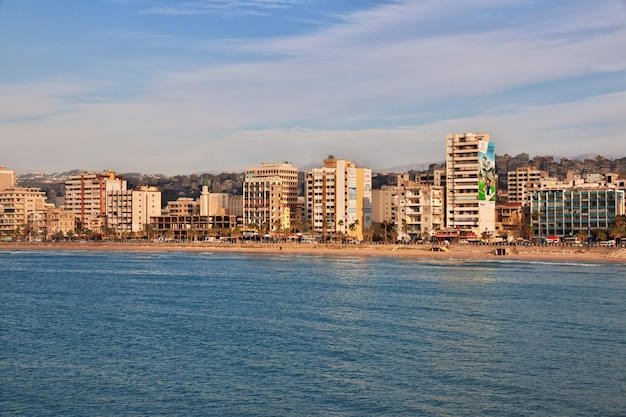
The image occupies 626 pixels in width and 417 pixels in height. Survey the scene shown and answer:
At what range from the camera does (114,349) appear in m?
36.7

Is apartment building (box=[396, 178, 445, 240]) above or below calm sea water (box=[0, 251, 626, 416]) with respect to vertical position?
above

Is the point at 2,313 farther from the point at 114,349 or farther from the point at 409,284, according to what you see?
the point at 409,284

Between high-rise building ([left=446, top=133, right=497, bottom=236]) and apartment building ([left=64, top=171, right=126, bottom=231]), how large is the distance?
90.5 metres

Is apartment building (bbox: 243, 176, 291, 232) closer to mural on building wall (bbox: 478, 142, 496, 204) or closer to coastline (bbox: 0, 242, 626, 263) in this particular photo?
coastline (bbox: 0, 242, 626, 263)

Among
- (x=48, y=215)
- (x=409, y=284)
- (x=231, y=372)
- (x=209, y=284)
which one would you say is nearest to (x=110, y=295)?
(x=209, y=284)

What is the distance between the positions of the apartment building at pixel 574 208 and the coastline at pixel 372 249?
20.1 m

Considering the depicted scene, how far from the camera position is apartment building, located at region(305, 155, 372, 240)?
14675 centimetres

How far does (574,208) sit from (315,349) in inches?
4147

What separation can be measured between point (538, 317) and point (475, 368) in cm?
1531

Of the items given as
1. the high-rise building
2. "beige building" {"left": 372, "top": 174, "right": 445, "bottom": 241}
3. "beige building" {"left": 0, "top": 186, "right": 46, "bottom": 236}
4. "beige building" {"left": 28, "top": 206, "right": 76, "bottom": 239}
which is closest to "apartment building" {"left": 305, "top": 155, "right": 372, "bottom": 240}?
"beige building" {"left": 372, "top": 174, "right": 445, "bottom": 241}

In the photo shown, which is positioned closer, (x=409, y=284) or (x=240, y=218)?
(x=409, y=284)

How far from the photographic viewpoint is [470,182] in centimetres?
12900

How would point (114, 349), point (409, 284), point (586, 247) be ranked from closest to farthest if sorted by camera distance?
point (114, 349), point (409, 284), point (586, 247)

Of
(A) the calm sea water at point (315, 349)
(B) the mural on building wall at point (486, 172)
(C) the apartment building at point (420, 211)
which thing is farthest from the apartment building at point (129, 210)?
(A) the calm sea water at point (315, 349)
